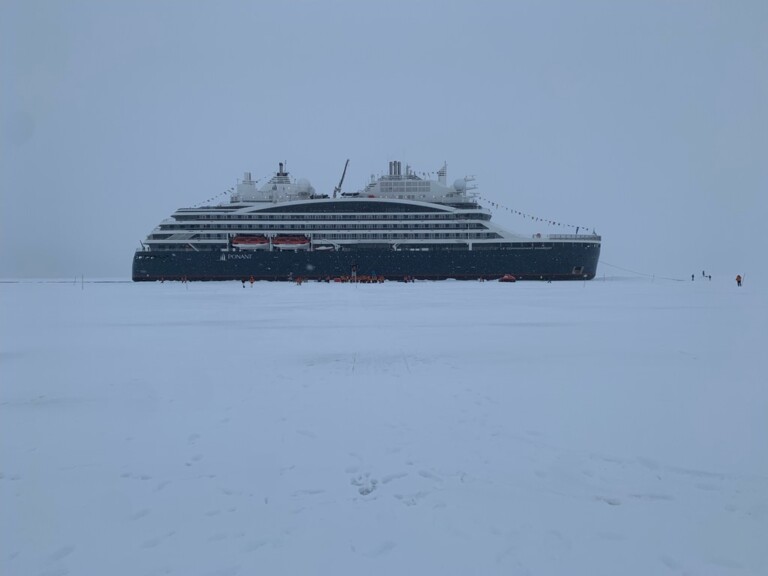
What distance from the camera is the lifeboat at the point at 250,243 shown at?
54.8 meters

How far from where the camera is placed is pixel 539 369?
27.9ft

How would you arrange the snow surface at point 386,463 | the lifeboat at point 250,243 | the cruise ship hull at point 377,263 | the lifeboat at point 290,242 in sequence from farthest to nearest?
1. the lifeboat at point 290,242
2. the lifeboat at point 250,243
3. the cruise ship hull at point 377,263
4. the snow surface at point 386,463

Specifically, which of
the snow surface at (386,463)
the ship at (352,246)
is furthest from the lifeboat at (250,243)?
the snow surface at (386,463)

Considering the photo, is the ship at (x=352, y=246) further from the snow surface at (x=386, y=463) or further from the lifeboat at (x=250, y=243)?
the snow surface at (x=386, y=463)

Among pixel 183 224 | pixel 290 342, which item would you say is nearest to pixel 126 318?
pixel 290 342

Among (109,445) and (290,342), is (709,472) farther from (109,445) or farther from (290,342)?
(290,342)

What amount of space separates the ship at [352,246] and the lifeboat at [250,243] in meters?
0.10

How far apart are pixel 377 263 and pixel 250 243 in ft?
44.7

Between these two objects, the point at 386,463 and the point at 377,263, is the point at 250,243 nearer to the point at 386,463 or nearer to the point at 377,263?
the point at 377,263

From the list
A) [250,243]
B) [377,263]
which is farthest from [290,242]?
[377,263]

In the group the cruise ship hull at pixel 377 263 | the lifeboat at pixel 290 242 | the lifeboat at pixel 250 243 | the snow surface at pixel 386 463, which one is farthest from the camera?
the lifeboat at pixel 290 242

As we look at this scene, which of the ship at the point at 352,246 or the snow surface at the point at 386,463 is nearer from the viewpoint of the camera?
the snow surface at the point at 386,463

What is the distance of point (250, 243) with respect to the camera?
54938 millimetres

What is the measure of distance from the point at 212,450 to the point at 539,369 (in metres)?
5.42
